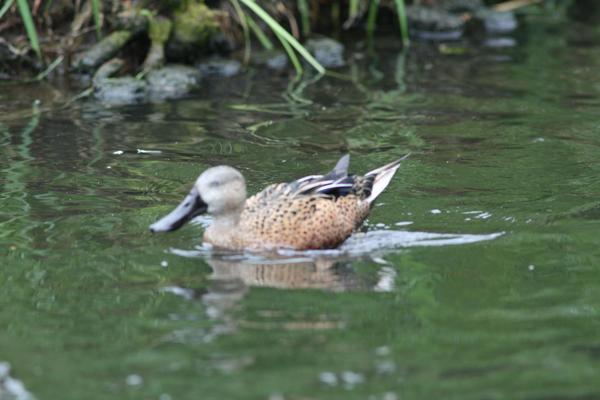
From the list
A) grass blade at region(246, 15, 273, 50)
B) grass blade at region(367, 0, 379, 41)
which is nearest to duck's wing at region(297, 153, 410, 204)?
grass blade at region(246, 15, 273, 50)

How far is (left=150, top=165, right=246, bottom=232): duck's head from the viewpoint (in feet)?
23.1

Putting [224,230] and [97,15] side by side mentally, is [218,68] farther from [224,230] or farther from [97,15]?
[224,230]

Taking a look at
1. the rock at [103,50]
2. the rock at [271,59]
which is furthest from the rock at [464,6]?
the rock at [103,50]

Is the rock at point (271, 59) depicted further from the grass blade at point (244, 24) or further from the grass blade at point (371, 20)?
the grass blade at point (371, 20)

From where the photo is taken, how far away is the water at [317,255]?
520cm

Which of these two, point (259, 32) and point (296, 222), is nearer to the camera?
point (296, 222)

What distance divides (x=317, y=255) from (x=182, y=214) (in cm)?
84

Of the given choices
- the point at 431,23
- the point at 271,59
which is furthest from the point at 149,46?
the point at 431,23

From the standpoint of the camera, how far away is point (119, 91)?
36.8 feet

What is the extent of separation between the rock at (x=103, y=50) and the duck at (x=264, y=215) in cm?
482

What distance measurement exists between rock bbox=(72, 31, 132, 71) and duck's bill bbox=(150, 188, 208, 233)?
196 inches

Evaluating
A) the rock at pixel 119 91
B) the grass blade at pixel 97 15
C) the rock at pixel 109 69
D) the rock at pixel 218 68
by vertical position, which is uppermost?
the grass blade at pixel 97 15

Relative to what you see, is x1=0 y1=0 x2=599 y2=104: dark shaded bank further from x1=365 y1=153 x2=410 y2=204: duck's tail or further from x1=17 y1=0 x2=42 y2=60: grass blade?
x1=365 y1=153 x2=410 y2=204: duck's tail

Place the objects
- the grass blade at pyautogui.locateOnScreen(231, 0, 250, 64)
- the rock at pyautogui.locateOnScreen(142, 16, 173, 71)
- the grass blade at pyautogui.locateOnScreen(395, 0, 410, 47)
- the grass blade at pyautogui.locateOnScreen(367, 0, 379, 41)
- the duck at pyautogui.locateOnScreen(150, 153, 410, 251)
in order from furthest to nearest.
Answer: the grass blade at pyautogui.locateOnScreen(367, 0, 379, 41)
the grass blade at pyautogui.locateOnScreen(395, 0, 410, 47)
the grass blade at pyautogui.locateOnScreen(231, 0, 250, 64)
the rock at pyautogui.locateOnScreen(142, 16, 173, 71)
the duck at pyautogui.locateOnScreen(150, 153, 410, 251)
